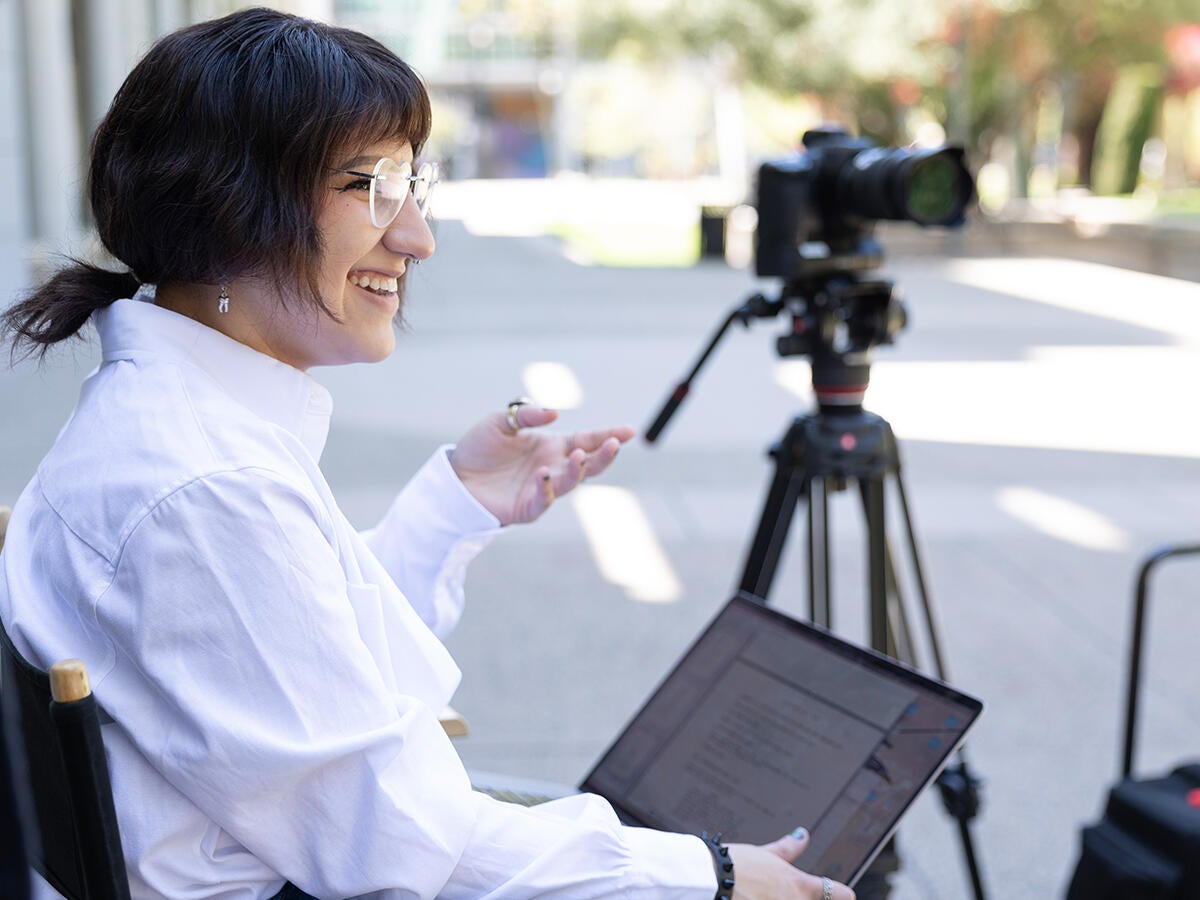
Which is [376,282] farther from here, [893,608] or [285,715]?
[893,608]

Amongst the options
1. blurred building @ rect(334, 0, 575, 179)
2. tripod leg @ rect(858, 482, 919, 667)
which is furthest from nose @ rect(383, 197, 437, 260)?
blurred building @ rect(334, 0, 575, 179)

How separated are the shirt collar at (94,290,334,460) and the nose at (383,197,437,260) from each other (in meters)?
0.18

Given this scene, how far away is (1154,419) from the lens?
7.84 metres

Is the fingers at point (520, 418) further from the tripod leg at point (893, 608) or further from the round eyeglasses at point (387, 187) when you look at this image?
the tripod leg at point (893, 608)

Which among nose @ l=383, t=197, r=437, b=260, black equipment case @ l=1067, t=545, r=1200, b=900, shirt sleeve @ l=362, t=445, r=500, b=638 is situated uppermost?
nose @ l=383, t=197, r=437, b=260

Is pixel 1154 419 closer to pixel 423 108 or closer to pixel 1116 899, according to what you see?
pixel 1116 899

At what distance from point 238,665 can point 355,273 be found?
0.48 m

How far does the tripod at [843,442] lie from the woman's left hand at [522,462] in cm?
49

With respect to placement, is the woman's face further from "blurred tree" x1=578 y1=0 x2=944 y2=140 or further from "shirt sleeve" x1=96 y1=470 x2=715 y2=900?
"blurred tree" x1=578 y1=0 x2=944 y2=140

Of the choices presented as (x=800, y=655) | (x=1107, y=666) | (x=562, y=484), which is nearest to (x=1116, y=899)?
(x=800, y=655)

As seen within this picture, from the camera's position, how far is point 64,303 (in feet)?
4.87

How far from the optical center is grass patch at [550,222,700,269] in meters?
18.0

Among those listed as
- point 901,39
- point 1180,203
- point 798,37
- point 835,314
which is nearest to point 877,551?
point 835,314

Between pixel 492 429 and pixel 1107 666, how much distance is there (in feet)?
9.70
